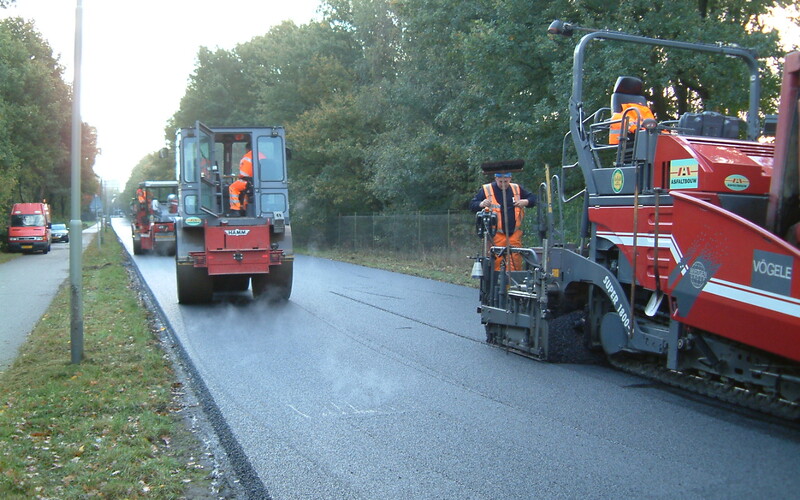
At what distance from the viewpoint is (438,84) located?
27.1 meters

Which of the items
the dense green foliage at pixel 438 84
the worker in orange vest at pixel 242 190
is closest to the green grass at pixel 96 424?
the worker in orange vest at pixel 242 190

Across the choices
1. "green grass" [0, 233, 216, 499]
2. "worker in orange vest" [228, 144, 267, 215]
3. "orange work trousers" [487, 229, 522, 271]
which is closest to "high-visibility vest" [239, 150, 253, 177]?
"worker in orange vest" [228, 144, 267, 215]

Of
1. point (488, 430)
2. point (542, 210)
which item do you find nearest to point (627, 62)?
point (542, 210)

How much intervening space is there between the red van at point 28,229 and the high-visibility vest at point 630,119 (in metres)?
35.6

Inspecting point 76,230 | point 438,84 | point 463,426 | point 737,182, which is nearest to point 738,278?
point 737,182

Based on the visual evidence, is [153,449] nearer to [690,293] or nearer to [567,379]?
[567,379]

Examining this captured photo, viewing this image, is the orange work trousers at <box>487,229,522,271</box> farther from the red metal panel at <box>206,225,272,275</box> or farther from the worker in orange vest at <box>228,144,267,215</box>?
the worker in orange vest at <box>228,144,267,215</box>

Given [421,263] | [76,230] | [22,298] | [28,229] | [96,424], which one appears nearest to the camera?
[96,424]

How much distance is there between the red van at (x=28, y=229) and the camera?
36844 mm

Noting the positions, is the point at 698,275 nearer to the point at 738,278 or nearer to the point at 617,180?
the point at 738,278

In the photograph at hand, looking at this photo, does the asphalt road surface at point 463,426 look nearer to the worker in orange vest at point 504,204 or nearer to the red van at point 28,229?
the worker in orange vest at point 504,204

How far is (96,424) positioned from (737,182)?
527 centimetres

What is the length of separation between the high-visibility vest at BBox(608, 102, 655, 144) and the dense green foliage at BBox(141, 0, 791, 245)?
22.8ft

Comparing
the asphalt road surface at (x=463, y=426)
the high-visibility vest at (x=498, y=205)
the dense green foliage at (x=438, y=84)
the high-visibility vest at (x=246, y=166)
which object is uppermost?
the dense green foliage at (x=438, y=84)
